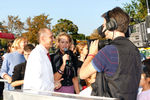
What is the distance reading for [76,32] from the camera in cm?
5697

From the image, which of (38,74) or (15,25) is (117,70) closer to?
(38,74)

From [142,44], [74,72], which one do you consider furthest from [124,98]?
[142,44]

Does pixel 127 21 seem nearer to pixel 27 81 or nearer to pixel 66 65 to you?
pixel 27 81

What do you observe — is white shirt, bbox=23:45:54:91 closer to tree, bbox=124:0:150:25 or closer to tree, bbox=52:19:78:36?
tree, bbox=124:0:150:25

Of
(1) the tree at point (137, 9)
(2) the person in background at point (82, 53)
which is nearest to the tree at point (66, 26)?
(1) the tree at point (137, 9)

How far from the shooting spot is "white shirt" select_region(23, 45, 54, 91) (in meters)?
2.31

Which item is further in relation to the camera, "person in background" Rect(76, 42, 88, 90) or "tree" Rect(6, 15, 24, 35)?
"tree" Rect(6, 15, 24, 35)

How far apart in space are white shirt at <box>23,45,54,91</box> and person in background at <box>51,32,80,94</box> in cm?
65

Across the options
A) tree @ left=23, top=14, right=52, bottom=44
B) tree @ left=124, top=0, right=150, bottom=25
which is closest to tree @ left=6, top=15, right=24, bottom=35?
tree @ left=23, top=14, right=52, bottom=44

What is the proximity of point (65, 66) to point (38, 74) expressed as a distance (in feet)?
3.55

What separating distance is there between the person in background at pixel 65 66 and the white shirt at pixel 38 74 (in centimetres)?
65

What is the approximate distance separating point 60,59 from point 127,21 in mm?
1680

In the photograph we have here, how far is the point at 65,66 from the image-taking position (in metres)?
3.39

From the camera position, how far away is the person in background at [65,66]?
3189 millimetres
